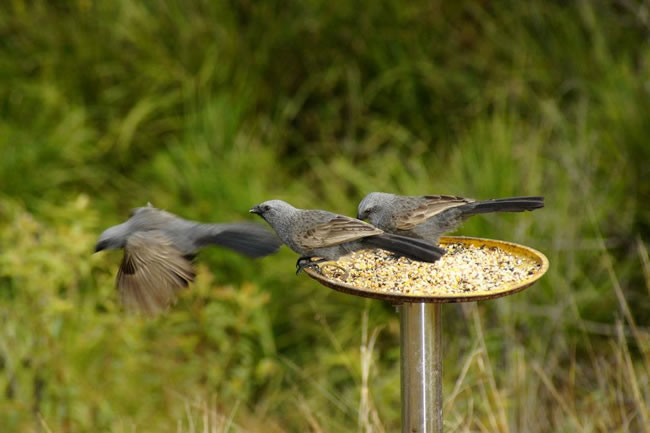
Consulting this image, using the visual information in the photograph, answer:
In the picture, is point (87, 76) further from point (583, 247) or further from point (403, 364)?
point (403, 364)

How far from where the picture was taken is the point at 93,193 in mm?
5488

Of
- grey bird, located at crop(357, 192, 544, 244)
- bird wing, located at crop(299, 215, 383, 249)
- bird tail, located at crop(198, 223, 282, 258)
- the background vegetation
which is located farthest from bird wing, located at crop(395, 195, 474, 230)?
the background vegetation

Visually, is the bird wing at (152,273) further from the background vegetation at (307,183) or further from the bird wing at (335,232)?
the background vegetation at (307,183)

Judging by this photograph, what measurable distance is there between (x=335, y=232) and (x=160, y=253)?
0.55 m

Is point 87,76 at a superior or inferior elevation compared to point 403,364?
superior

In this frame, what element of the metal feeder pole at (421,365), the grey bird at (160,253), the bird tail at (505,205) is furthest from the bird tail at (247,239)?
the bird tail at (505,205)

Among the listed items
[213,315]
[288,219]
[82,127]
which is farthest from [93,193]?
[288,219]

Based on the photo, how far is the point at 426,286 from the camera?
2.03m

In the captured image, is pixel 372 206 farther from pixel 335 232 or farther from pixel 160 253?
pixel 160 253

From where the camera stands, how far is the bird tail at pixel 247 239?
85.4 inches

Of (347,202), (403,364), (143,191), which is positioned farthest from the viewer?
(143,191)

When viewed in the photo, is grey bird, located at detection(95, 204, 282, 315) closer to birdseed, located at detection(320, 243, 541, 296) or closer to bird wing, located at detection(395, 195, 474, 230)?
birdseed, located at detection(320, 243, 541, 296)

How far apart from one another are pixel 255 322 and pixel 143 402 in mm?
696

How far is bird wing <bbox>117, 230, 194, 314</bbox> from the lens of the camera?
2264 mm
